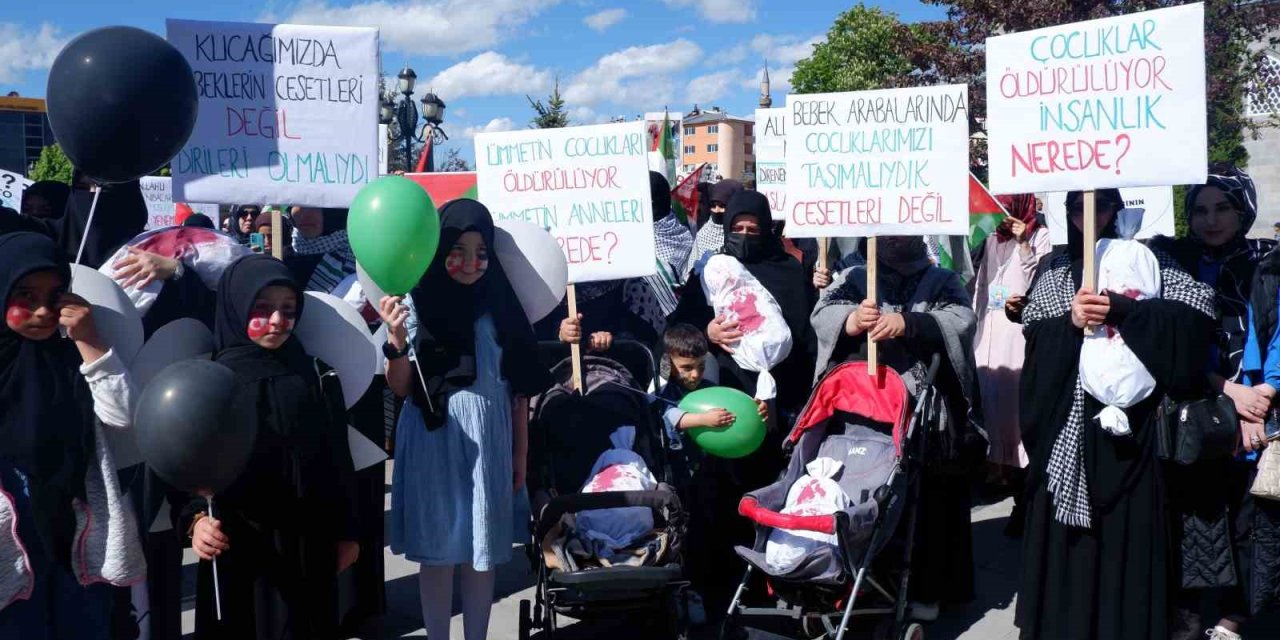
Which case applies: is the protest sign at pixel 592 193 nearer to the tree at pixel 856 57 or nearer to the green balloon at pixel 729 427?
the green balloon at pixel 729 427

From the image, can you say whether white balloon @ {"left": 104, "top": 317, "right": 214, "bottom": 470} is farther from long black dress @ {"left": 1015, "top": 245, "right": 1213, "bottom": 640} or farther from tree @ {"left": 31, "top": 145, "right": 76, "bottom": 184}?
tree @ {"left": 31, "top": 145, "right": 76, "bottom": 184}

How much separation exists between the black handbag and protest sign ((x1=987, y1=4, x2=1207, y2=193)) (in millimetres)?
854

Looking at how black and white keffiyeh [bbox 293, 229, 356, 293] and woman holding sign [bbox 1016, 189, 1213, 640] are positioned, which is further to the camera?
black and white keffiyeh [bbox 293, 229, 356, 293]

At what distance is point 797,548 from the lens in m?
4.37

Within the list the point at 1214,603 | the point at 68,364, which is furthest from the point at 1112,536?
the point at 68,364

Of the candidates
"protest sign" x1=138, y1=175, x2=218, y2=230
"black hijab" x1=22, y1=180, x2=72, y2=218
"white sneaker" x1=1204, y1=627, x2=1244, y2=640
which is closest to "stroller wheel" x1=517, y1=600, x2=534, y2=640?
"white sneaker" x1=1204, y1=627, x2=1244, y2=640

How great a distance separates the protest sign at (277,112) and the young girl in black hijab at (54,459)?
1.47 metres

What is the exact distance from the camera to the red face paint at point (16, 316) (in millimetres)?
3086

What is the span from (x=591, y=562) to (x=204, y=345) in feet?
5.53

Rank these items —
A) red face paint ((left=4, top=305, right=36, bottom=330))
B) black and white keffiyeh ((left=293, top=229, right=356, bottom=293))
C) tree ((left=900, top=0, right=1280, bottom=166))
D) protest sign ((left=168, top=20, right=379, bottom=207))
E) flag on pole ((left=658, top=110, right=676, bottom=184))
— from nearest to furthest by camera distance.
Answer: red face paint ((left=4, top=305, right=36, bottom=330)), protest sign ((left=168, top=20, right=379, bottom=207)), black and white keffiyeh ((left=293, top=229, right=356, bottom=293)), flag on pole ((left=658, top=110, right=676, bottom=184)), tree ((left=900, top=0, right=1280, bottom=166))

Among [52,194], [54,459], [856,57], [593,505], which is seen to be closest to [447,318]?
[593,505]

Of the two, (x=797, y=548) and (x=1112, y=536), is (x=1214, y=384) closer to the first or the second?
(x=1112, y=536)

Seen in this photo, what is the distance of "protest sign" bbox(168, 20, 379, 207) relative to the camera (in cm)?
461

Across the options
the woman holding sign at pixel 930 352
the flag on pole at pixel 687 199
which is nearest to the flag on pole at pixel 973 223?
the flag on pole at pixel 687 199
